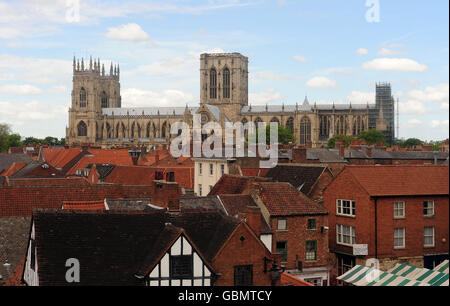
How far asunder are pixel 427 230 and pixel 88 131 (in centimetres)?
16447

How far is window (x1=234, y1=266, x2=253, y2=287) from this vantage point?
1964cm

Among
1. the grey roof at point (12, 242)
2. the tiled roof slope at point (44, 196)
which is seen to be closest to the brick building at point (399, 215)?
the tiled roof slope at point (44, 196)

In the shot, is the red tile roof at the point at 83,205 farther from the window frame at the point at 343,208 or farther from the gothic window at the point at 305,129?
the gothic window at the point at 305,129

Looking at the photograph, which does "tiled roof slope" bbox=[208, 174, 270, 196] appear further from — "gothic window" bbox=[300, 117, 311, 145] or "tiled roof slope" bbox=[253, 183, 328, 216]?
"gothic window" bbox=[300, 117, 311, 145]

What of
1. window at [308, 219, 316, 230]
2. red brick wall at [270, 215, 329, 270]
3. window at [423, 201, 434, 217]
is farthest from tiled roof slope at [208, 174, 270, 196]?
window at [423, 201, 434, 217]

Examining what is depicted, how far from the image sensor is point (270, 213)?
28.5 meters

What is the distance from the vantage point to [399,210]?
1128 inches

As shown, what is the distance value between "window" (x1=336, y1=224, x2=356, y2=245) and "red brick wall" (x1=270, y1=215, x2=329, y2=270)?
1.51 m

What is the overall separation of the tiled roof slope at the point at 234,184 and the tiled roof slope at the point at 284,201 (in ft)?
5.91

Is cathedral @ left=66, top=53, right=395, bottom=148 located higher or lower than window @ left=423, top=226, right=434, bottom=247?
higher

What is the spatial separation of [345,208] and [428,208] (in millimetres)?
4493

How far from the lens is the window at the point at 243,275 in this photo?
773 inches

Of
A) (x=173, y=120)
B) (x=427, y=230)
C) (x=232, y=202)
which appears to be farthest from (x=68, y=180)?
(x=173, y=120)

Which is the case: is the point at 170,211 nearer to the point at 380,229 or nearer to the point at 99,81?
the point at 380,229
